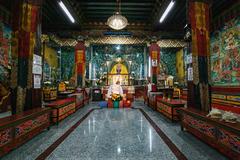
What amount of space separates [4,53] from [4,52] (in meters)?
0.04

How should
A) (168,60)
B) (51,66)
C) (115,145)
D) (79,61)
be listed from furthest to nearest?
(168,60) → (51,66) → (79,61) → (115,145)

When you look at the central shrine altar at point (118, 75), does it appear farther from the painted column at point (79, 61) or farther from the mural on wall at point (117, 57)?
the painted column at point (79, 61)

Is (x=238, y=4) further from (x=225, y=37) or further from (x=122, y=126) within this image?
(x=122, y=126)

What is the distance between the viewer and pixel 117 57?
1318 centimetres

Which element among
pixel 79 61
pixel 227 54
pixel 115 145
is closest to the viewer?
pixel 115 145

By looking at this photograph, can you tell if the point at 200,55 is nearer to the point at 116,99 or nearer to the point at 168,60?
the point at 116,99

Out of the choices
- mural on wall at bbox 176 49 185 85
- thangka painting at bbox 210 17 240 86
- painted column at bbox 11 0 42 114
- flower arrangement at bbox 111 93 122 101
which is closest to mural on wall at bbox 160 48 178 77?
mural on wall at bbox 176 49 185 85

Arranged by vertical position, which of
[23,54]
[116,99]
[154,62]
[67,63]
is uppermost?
[67,63]

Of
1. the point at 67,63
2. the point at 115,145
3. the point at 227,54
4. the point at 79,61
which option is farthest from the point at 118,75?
the point at 115,145

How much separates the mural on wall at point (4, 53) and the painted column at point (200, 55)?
7.49 meters

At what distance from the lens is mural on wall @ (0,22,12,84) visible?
7.01 m

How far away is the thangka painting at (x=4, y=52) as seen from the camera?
702 centimetres

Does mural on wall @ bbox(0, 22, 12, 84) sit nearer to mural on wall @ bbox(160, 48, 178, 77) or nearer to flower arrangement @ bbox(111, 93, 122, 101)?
flower arrangement @ bbox(111, 93, 122, 101)

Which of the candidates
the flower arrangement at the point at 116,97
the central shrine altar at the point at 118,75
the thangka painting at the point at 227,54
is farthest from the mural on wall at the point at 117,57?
the thangka painting at the point at 227,54
